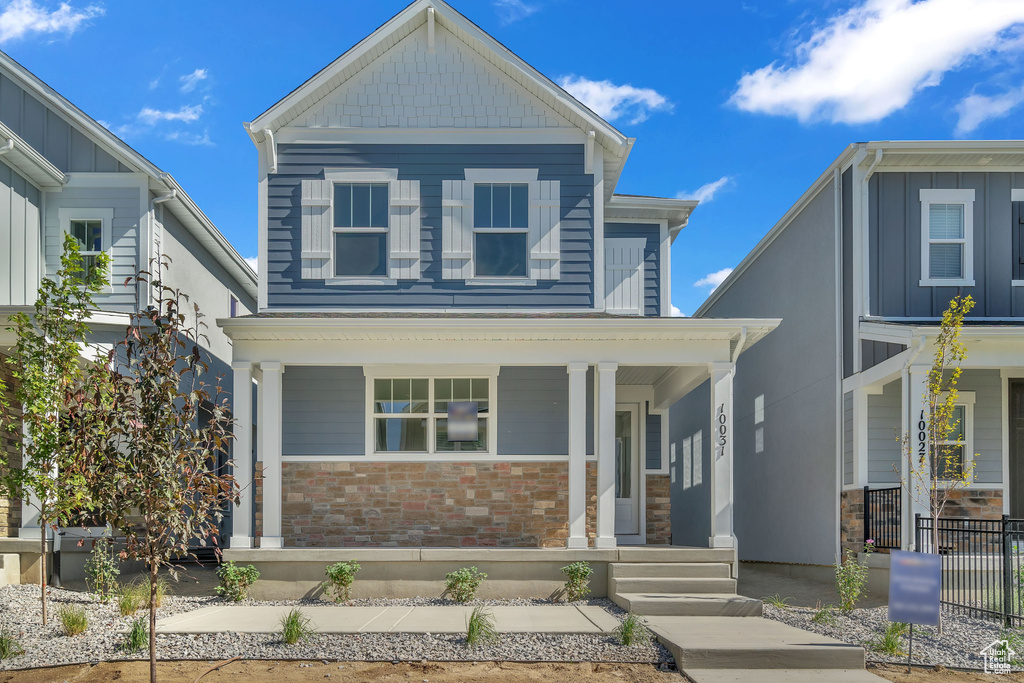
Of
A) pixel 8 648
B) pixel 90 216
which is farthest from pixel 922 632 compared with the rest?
pixel 90 216

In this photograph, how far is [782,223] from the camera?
15.7m

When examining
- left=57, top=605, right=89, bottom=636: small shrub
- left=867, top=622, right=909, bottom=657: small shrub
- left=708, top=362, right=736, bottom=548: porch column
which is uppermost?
left=708, top=362, right=736, bottom=548: porch column

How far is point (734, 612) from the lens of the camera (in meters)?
9.85

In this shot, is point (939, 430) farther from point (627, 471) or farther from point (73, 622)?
point (73, 622)

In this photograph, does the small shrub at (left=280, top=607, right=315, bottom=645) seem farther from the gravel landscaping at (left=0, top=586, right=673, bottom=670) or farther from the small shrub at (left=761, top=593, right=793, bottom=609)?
the small shrub at (left=761, top=593, right=793, bottom=609)

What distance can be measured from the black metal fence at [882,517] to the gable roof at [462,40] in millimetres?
5966

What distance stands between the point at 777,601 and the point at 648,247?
254 inches

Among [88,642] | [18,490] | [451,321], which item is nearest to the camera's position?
[88,642]

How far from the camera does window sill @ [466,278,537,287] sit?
1280 centimetres

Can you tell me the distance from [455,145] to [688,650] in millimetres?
8206

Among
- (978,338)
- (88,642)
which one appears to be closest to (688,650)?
(88,642)

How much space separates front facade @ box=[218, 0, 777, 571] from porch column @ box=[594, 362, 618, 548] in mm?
677

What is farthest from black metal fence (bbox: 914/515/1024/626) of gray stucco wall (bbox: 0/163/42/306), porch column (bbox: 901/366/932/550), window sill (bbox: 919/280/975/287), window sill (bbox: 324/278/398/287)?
gray stucco wall (bbox: 0/163/42/306)

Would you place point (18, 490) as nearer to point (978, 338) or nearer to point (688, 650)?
point (688, 650)
